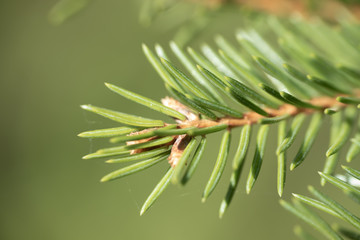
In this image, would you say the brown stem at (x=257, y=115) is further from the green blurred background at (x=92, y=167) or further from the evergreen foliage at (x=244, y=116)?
the green blurred background at (x=92, y=167)

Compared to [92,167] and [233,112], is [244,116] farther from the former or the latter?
[92,167]

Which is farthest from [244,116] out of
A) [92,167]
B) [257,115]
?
[92,167]

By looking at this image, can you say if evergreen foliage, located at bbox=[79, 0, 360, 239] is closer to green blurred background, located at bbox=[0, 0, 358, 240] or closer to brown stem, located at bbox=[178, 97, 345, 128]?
brown stem, located at bbox=[178, 97, 345, 128]

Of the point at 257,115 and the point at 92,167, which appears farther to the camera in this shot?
the point at 92,167

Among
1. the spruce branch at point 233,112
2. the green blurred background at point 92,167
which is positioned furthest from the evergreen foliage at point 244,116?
the green blurred background at point 92,167

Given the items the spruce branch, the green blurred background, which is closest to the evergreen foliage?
the spruce branch

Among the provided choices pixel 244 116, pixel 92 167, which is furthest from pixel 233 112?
pixel 92 167

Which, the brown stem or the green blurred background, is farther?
the green blurred background

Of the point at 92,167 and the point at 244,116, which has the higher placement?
the point at 92,167

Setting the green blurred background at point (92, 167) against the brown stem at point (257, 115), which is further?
the green blurred background at point (92, 167)
